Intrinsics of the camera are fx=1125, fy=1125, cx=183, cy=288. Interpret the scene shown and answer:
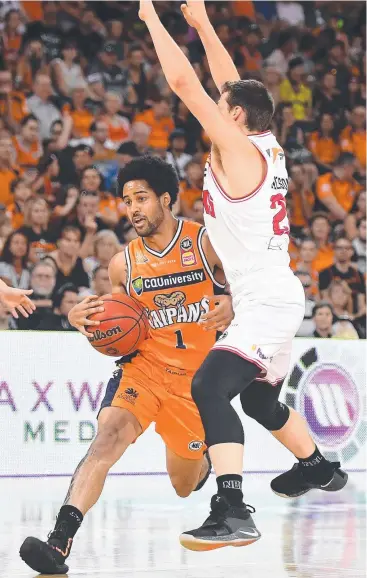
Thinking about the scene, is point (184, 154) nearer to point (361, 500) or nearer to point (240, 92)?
point (361, 500)

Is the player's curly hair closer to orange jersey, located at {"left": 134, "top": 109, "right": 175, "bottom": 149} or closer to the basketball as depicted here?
the basketball

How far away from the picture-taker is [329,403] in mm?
9711

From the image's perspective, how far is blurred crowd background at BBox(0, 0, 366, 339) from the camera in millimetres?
11172

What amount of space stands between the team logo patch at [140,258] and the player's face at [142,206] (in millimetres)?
198

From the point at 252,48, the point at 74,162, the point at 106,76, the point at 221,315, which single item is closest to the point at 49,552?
the point at 221,315

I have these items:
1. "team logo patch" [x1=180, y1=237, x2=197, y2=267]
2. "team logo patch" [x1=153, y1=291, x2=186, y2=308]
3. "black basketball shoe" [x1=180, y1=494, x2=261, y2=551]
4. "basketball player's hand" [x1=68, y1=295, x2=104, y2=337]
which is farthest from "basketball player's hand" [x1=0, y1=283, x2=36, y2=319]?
"black basketball shoe" [x1=180, y1=494, x2=261, y2=551]

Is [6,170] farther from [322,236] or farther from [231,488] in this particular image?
[231,488]

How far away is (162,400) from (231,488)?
1467 mm

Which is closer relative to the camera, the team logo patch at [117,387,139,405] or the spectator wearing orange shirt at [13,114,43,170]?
the team logo patch at [117,387,139,405]

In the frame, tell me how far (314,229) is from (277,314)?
25.8 ft

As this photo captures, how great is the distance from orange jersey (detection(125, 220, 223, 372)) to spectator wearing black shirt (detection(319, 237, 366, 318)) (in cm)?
613

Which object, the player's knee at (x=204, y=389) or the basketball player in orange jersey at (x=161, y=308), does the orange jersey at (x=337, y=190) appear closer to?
the basketball player in orange jersey at (x=161, y=308)

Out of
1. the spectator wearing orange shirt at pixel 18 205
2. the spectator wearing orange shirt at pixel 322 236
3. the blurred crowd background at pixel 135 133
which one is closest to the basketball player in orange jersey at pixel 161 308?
the blurred crowd background at pixel 135 133

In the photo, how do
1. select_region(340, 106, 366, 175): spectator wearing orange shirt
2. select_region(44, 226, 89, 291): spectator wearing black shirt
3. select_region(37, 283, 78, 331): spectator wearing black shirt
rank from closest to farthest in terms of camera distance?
1. select_region(37, 283, 78, 331): spectator wearing black shirt
2. select_region(44, 226, 89, 291): spectator wearing black shirt
3. select_region(340, 106, 366, 175): spectator wearing orange shirt
